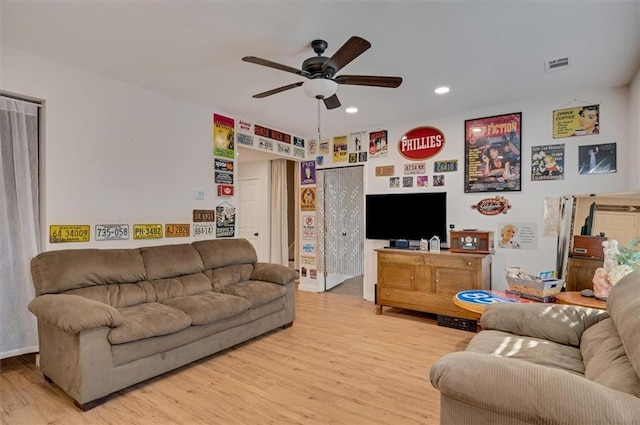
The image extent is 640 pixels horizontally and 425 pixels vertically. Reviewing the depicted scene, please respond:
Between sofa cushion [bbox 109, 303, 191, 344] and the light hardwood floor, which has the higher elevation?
sofa cushion [bbox 109, 303, 191, 344]

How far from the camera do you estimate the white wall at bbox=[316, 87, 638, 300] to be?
11.0 feet

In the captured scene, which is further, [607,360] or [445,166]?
[445,166]

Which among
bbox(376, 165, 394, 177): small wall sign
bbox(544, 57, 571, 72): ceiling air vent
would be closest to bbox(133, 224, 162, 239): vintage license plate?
bbox(376, 165, 394, 177): small wall sign

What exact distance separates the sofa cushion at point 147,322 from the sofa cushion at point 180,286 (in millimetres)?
279

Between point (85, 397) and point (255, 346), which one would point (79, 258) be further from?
point (255, 346)

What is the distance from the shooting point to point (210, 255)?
358cm

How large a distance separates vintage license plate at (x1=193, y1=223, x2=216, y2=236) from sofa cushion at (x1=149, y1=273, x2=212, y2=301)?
0.66 metres

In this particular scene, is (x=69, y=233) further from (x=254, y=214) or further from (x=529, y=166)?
(x=529, y=166)

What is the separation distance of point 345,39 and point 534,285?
8.15ft

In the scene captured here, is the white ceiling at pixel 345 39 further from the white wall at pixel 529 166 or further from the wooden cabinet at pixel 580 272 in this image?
the wooden cabinet at pixel 580 272

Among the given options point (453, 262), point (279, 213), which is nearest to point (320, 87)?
point (453, 262)

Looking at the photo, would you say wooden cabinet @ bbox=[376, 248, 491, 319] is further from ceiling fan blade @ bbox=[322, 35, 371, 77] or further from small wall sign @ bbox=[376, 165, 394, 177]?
ceiling fan blade @ bbox=[322, 35, 371, 77]

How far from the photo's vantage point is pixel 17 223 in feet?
8.67

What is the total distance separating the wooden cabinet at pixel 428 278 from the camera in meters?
3.63
